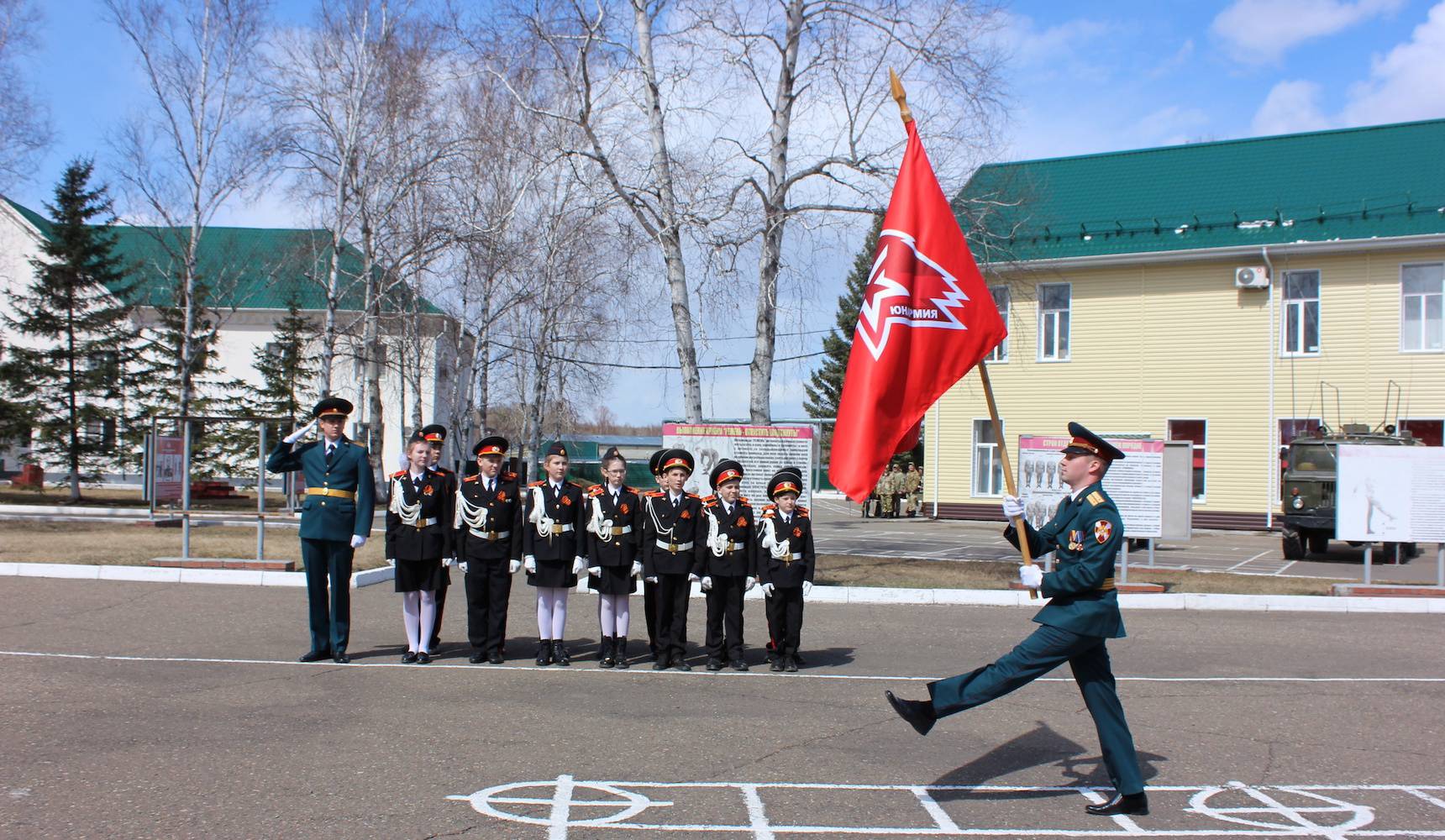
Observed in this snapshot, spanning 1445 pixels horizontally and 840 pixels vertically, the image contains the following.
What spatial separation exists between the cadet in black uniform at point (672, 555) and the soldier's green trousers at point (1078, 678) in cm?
412

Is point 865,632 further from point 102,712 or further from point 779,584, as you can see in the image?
point 102,712

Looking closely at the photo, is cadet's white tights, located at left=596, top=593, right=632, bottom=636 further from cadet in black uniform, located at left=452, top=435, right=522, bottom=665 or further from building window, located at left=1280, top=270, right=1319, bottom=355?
building window, located at left=1280, top=270, right=1319, bottom=355

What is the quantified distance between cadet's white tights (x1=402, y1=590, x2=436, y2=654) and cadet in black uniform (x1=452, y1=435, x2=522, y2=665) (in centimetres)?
33

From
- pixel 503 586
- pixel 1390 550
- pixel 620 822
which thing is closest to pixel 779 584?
pixel 503 586

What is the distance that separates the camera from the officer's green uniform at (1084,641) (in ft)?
18.5

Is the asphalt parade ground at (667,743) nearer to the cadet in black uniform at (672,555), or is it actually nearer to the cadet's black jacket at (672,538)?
the cadet in black uniform at (672,555)

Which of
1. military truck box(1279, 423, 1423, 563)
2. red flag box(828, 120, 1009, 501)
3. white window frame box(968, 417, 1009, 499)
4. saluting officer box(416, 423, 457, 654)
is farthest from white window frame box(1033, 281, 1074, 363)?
red flag box(828, 120, 1009, 501)

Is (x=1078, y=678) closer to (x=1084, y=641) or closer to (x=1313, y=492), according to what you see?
(x=1084, y=641)

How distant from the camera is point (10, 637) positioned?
998 cm

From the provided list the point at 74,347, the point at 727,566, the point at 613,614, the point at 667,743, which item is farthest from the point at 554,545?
the point at 74,347

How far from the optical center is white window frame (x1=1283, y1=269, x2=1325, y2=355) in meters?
28.8

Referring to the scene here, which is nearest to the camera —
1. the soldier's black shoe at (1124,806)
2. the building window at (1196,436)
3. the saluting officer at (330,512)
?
the soldier's black shoe at (1124,806)

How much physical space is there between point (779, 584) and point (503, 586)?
2.34m

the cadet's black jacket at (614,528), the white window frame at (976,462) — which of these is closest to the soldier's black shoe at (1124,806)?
the cadet's black jacket at (614,528)
